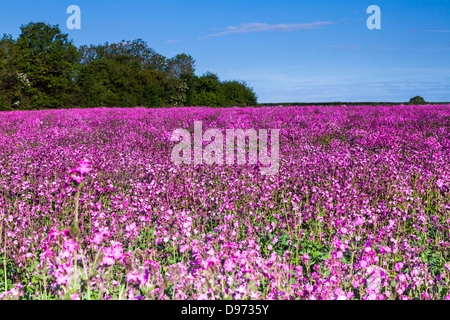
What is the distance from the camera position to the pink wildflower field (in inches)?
104

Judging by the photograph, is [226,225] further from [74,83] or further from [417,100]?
[74,83]

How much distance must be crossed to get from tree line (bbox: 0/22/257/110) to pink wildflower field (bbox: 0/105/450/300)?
113ft

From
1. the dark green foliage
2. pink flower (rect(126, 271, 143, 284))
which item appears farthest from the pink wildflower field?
the dark green foliage

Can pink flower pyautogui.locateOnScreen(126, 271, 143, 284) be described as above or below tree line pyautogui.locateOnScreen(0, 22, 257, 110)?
below

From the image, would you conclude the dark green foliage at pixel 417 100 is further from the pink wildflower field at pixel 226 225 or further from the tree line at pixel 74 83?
the pink wildflower field at pixel 226 225

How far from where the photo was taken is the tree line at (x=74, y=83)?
154 feet

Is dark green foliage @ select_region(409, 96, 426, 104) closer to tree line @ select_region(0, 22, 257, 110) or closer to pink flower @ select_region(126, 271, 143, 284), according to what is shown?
tree line @ select_region(0, 22, 257, 110)

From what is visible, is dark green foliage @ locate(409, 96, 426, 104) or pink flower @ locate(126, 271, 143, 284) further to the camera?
dark green foliage @ locate(409, 96, 426, 104)

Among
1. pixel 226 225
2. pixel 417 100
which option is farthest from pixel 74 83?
pixel 226 225

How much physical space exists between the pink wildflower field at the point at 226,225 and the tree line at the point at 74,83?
113 feet

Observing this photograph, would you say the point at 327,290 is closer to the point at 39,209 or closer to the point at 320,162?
the point at 39,209

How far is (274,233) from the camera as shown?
470 centimetres
